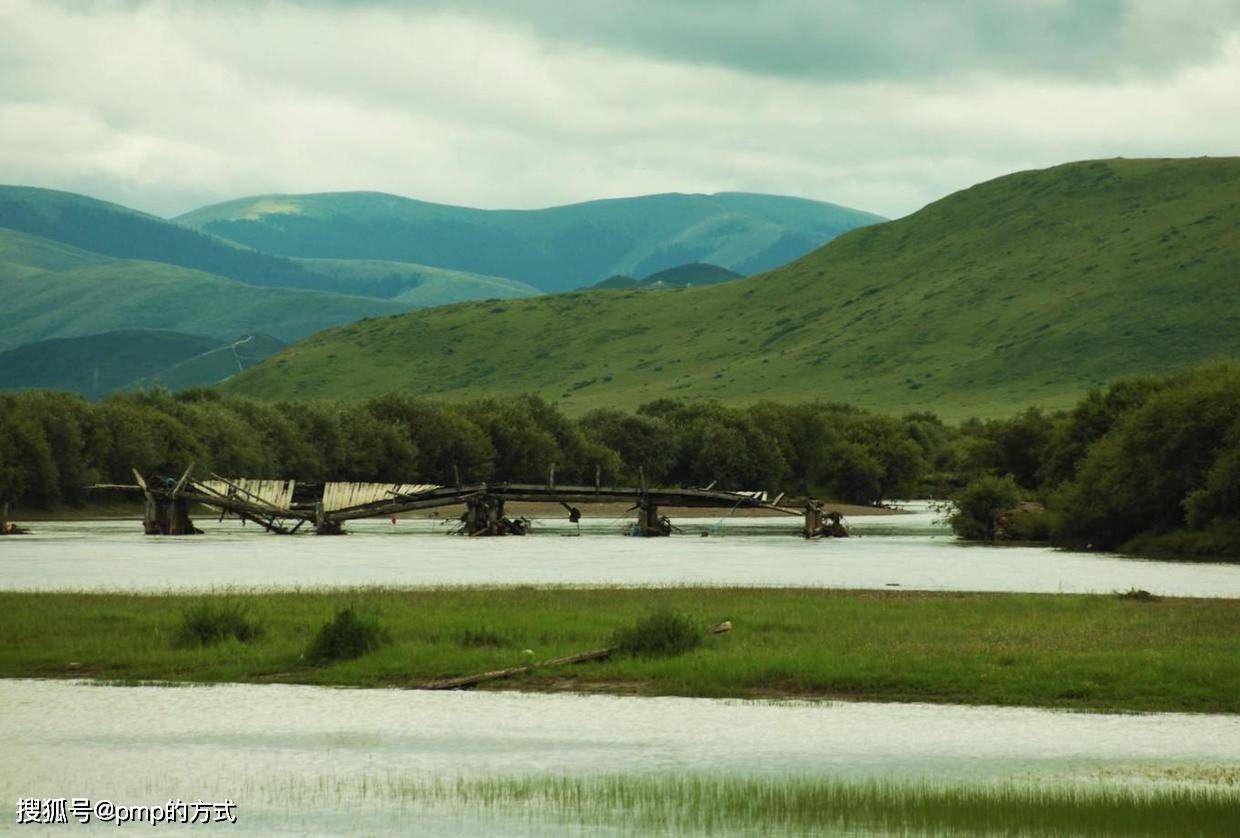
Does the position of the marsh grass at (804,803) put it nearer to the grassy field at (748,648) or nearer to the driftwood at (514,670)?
the grassy field at (748,648)

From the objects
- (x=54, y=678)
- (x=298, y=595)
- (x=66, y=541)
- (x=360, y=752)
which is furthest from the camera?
(x=66, y=541)

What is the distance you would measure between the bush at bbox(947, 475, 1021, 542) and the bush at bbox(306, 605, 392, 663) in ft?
223

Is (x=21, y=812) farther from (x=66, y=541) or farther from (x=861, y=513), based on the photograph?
(x=861, y=513)

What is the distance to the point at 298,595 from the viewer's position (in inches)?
1924

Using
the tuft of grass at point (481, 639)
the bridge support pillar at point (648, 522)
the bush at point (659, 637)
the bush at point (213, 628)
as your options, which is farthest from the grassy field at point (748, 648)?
the bridge support pillar at point (648, 522)

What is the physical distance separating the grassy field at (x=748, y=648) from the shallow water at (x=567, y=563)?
1067 centimetres

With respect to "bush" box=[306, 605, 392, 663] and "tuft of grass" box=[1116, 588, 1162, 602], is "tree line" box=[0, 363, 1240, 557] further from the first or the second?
"bush" box=[306, 605, 392, 663]

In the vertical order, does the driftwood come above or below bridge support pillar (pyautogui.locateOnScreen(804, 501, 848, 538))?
below

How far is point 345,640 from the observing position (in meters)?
36.7

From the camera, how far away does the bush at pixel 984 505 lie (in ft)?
332

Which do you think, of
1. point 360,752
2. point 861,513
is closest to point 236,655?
point 360,752

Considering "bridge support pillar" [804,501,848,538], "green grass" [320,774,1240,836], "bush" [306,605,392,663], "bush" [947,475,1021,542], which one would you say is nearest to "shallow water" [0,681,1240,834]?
"green grass" [320,774,1240,836]

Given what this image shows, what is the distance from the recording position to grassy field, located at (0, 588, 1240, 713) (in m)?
33.5

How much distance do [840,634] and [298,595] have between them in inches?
636
